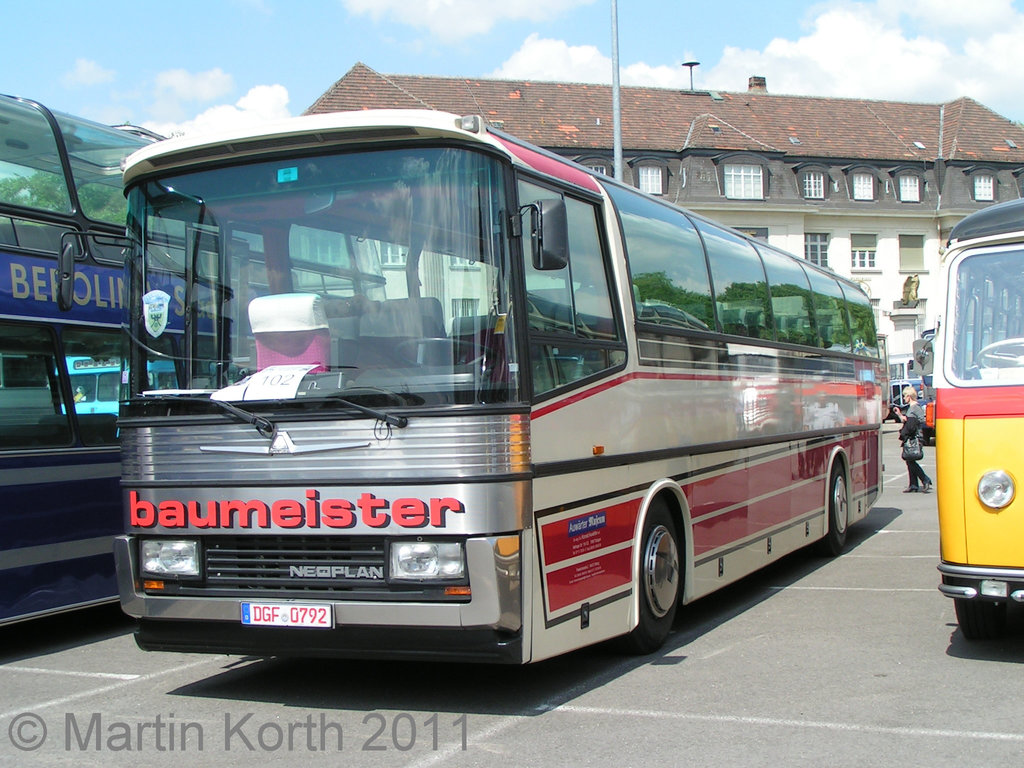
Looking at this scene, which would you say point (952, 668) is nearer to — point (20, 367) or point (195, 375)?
point (195, 375)

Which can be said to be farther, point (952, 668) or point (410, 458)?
point (952, 668)

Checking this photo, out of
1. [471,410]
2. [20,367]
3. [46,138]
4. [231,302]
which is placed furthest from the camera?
[46,138]

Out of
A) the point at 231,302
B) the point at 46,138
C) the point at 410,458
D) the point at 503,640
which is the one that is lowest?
the point at 503,640

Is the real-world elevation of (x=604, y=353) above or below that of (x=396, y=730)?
above

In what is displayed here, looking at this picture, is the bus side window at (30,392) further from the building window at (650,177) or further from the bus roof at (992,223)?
the building window at (650,177)

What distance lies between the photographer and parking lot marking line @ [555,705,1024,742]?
5809 millimetres

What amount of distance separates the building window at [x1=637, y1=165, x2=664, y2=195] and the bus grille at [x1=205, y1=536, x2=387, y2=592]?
175 feet

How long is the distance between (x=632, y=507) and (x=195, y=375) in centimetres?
293

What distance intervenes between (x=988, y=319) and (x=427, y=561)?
4.11 meters

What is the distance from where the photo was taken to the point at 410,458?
6.16 m

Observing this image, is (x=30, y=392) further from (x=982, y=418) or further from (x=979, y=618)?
(x=979, y=618)

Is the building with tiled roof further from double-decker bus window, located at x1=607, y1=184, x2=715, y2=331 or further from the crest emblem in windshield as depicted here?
the crest emblem in windshield

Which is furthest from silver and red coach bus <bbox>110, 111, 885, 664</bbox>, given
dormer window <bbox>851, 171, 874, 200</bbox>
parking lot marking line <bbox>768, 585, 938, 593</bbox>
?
dormer window <bbox>851, 171, 874, 200</bbox>

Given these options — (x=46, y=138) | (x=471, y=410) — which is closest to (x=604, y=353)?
(x=471, y=410)
